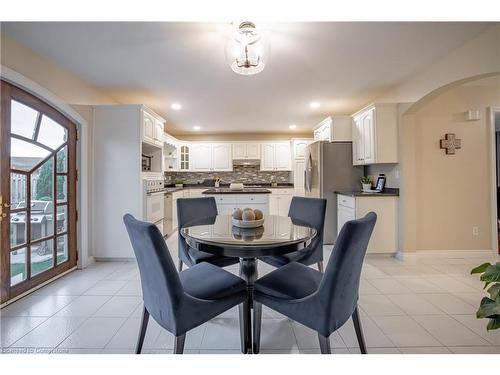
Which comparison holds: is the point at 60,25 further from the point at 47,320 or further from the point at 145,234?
the point at 47,320

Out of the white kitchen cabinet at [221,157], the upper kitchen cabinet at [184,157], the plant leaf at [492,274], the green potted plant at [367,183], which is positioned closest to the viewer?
the plant leaf at [492,274]

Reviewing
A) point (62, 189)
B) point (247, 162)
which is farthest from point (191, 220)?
point (247, 162)

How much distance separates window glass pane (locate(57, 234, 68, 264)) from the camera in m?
2.90

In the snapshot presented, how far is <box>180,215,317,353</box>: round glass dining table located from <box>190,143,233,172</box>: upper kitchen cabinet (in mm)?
4661

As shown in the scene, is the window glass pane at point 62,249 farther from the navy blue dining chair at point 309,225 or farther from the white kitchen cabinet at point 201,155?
the white kitchen cabinet at point 201,155

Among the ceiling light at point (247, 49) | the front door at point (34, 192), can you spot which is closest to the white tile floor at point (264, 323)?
the front door at point (34, 192)

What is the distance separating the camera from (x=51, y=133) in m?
2.75

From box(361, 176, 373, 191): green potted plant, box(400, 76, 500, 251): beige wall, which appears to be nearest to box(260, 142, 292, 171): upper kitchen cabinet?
box(361, 176, 373, 191): green potted plant

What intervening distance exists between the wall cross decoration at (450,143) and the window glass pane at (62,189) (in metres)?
4.79

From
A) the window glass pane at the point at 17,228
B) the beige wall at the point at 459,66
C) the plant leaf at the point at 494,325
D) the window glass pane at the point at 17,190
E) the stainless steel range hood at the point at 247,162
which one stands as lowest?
the plant leaf at the point at 494,325

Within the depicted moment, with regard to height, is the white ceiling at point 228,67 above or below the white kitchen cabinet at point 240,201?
above

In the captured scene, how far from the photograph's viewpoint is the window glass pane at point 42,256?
2.54 meters

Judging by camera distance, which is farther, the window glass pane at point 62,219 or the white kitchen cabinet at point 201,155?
the white kitchen cabinet at point 201,155

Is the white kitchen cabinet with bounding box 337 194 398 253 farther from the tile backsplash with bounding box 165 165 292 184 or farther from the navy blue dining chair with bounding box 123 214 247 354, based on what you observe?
the tile backsplash with bounding box 165 165 292 184
